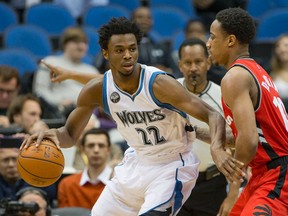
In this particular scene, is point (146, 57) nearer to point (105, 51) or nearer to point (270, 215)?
point (105, 51)

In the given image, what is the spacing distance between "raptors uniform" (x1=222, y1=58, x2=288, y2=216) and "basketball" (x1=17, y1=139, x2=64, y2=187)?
1.35 metres

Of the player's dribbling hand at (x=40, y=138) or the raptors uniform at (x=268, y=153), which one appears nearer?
the raptors uniform at (x=268, y=153)

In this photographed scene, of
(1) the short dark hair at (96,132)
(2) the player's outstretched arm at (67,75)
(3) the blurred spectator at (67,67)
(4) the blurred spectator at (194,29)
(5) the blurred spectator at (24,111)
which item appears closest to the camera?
(2) the player's outstretched arm at (67,75)

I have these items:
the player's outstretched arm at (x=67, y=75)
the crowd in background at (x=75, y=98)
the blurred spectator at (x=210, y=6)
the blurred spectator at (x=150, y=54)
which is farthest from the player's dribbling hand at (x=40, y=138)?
the blurred spectator at (x=210, y=6)

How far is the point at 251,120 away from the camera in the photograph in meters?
5.01

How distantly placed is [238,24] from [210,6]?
6.74m

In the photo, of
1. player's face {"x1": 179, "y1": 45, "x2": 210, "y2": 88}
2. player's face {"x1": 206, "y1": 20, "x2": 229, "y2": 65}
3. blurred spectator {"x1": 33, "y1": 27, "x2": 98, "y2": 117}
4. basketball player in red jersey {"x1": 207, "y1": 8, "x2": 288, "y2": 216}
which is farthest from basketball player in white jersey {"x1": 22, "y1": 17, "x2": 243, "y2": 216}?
blurred spectator {"x1": 33, "y1": 27, "x2": 98, "y2": 117}

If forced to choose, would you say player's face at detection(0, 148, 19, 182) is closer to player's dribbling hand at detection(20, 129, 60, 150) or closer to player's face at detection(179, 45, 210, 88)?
player's face at detection(179, 45, 210, 88)

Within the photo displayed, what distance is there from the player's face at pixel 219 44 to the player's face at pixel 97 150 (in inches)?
122

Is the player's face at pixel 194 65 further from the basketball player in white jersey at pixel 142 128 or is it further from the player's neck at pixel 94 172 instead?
the player's neck at pixel 94 172

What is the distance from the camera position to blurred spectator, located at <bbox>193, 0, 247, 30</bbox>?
1179cm

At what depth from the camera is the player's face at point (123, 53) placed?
5750 millimetres

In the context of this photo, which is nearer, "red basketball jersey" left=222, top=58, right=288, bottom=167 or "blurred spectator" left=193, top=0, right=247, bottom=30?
"red basketball jersey" left=222, top=58, right=288, bottom=167

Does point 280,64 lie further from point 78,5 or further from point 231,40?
point 231,40
